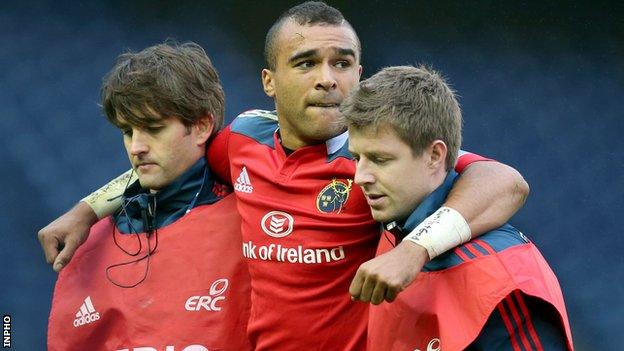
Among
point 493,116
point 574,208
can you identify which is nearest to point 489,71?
point 493,116

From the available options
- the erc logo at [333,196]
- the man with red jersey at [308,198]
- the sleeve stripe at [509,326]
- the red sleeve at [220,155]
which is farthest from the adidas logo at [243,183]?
the sleeve stripe at [509,326]

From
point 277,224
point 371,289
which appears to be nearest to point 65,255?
point 277,224

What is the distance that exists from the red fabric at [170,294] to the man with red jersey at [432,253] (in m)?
0.48

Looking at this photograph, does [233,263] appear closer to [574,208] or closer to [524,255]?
[524,255]

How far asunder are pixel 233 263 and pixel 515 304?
0.88 m

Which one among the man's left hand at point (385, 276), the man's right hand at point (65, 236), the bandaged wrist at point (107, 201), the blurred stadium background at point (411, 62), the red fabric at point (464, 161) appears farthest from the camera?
the blurred stadium background at point (411, 62)

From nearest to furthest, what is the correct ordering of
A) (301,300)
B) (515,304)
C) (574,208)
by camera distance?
(515,304) < (301,300) < (574,208)

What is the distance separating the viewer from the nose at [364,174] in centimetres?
221

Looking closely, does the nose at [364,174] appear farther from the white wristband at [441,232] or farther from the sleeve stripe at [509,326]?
the sleeve stripe at [509,326]

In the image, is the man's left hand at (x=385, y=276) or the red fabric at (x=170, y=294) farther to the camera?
the red fabric at (x=170, y=294)

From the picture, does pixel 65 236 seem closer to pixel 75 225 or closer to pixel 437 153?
pixel 75 225

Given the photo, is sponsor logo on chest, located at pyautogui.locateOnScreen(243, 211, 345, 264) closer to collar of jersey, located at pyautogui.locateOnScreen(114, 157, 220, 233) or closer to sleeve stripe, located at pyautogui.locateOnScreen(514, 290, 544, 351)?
collar of jersey, located at pyautogui.locateOnScreen(114, 157, 220, 233)

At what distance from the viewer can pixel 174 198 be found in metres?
2.78

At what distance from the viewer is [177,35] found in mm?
4031
